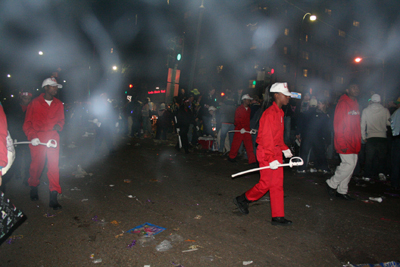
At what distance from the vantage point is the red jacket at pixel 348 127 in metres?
4.83

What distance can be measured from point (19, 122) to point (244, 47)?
4337 centimetres

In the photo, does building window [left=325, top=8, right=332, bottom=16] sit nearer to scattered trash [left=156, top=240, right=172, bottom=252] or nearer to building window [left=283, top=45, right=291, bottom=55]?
building window [left=283, top=45, right=291, bottom=55]

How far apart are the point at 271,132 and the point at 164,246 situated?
208 centimetres

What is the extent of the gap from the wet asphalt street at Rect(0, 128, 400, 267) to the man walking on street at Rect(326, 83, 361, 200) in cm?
44

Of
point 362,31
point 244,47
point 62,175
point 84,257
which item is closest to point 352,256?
point 84,257

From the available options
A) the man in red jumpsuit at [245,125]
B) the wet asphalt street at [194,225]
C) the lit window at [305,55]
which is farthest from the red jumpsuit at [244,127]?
the lit window at [305,55]

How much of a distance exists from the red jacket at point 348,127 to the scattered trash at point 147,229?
11.6ft

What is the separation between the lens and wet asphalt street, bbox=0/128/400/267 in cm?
290

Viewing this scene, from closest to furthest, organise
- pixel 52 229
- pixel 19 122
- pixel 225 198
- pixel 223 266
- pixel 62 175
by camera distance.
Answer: pixel 223 266 → pixel 52 229 → pixel 225 198 → pixel 19 122 → pixel 62 175

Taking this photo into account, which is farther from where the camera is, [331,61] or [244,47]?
[331,61]

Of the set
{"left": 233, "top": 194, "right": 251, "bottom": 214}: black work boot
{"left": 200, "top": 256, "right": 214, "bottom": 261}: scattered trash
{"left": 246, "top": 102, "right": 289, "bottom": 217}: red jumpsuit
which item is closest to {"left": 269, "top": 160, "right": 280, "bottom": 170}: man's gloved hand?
{"left": 246, "top": 102, "right": 289, "bottom": 217}: red jumpsuit

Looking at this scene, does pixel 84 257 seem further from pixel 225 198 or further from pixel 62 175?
pixel 62 175

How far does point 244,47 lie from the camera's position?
148 feet

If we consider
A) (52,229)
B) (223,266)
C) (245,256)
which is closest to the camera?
(223,266)
